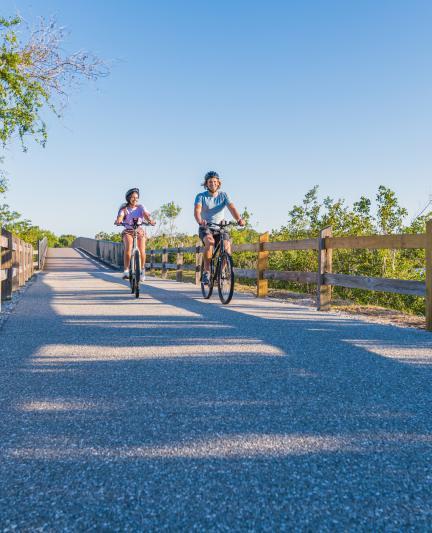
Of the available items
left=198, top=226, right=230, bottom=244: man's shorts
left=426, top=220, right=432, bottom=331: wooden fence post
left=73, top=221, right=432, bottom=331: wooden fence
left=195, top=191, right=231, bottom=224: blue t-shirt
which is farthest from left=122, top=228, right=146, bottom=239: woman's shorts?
left=426, top=220, right=432, bottom=331: wooden fence post

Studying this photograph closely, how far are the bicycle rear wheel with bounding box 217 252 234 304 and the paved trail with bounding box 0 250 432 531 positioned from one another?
329 cm

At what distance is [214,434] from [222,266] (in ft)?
20.7

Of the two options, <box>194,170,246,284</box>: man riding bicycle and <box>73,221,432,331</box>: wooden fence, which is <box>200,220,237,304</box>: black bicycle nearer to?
<box>194,170,246,284</box>: man riding bicycle

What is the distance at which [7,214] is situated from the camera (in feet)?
103

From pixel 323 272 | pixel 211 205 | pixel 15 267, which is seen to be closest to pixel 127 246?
pixel 211 205

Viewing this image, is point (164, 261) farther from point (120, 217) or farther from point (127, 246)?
point (120, 217)

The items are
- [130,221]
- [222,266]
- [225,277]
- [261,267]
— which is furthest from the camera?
[261,267]

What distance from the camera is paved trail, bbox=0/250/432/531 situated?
1.75 metres

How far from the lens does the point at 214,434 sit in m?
2.47

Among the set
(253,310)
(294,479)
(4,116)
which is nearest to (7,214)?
(4,116)

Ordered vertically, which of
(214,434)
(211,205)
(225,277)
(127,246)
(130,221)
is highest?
(211,205)

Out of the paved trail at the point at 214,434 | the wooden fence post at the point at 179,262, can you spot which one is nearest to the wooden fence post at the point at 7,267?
the paved trail at the point at 214,434

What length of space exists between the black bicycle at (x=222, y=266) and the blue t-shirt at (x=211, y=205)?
0.15 metres

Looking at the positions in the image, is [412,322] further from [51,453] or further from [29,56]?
[29,56]
